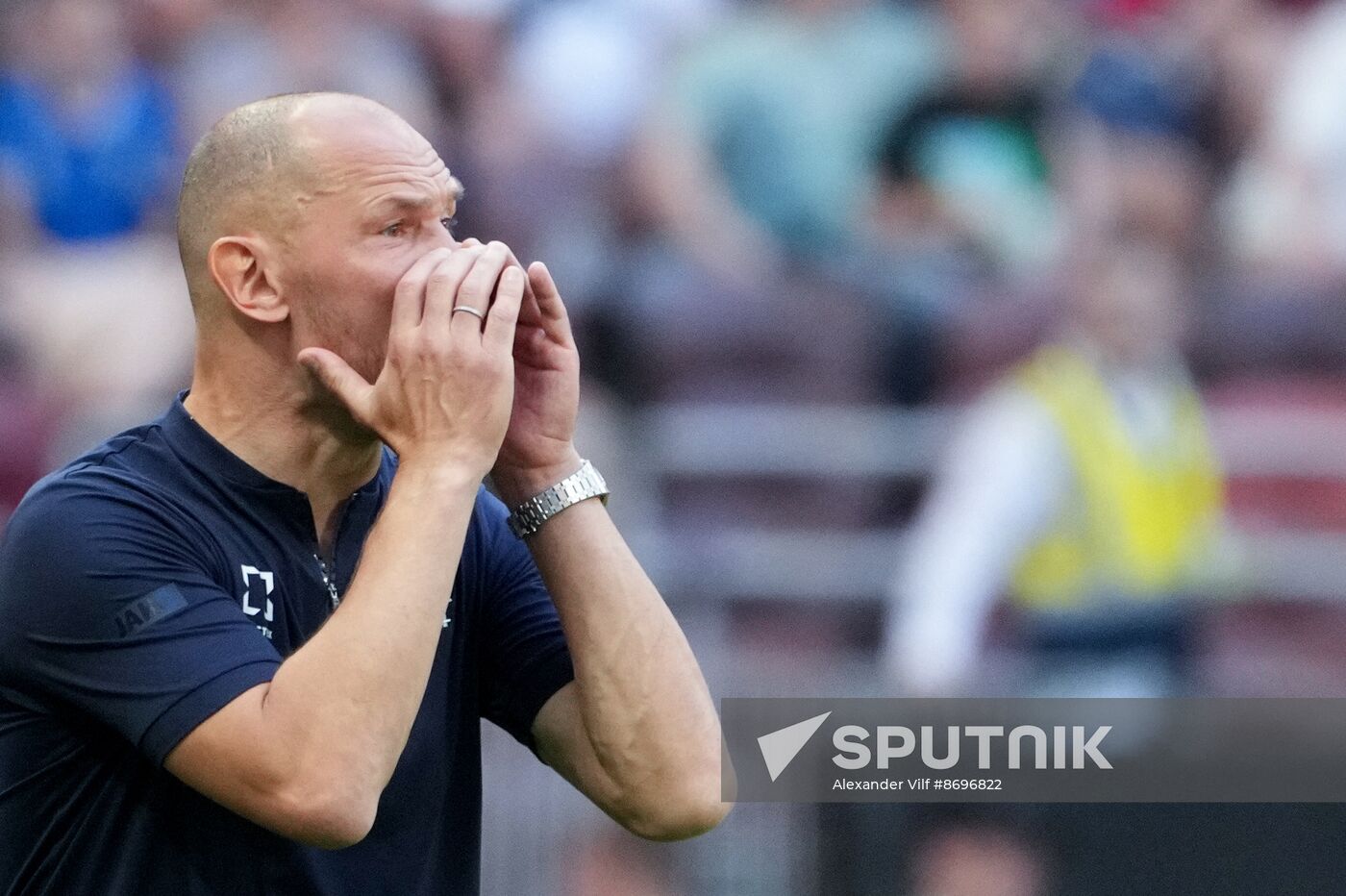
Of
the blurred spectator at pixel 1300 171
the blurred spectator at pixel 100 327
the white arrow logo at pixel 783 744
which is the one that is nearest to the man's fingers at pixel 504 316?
the white arrow logo at pixel 783 744

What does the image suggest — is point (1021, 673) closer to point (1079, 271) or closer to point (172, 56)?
point (1079, 271)

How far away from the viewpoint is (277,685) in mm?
2072

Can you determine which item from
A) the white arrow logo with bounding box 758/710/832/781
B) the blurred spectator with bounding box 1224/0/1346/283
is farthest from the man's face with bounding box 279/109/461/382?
the blurred spectator with bounding box 1224/0/1346/283

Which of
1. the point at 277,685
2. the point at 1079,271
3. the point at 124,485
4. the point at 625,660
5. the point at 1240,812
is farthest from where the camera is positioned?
the point at 1079,271

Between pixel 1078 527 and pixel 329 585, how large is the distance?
389cm

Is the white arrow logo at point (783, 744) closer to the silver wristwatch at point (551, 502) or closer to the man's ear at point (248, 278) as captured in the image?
the silver wristwatch at point (551, 502)

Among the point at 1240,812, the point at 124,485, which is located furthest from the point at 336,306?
the point at 1240,812

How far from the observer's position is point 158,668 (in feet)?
6.91

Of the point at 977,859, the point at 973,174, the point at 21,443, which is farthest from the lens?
the point at 973,174

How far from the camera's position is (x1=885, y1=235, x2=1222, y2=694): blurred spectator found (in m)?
5.88

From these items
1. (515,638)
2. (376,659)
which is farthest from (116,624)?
(515,638)

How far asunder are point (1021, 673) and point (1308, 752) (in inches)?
35.2

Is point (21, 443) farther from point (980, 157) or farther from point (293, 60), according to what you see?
point (980, 157)

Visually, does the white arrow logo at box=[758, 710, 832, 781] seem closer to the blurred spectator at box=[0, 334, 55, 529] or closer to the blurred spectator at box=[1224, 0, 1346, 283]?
the blurred spectator at box=[0, 334, 55, 529]
